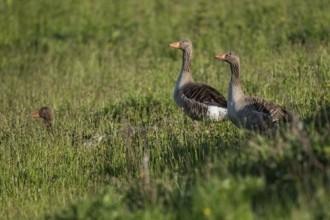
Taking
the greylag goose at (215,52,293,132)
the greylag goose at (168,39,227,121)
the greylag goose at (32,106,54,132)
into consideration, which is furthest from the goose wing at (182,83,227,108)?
the greylag goose at (32,106,54,132)

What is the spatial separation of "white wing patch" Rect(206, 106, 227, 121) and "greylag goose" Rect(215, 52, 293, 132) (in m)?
Result: 1.04

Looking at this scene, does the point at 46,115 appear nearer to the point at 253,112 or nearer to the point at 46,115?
the point at 46,115

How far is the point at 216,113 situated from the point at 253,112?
1.88m

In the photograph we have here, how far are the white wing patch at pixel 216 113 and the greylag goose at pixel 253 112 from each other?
104 centimetres

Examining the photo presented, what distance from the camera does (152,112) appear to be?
1201 centimetres

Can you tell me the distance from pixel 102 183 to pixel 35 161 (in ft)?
4.54

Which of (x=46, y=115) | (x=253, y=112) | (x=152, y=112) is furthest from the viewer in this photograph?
(x=152, y=112)

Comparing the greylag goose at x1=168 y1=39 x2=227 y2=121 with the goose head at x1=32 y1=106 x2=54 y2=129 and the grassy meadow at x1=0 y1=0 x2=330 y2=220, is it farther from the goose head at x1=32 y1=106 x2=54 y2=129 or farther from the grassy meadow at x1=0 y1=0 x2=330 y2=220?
the goose head at x1=32 y1=106 x2=54 y2=129

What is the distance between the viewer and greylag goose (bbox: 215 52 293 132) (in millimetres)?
8773

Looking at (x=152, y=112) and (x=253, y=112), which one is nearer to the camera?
(x=253, y=112)

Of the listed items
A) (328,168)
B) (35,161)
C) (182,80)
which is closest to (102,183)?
(35,161)

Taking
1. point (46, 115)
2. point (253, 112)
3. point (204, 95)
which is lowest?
point (46, 115)

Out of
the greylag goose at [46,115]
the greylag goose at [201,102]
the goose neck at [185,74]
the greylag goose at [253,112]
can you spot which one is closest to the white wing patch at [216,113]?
the greylag goose at [201,102]

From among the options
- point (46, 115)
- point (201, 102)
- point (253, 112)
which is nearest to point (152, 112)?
point (201, 102)
